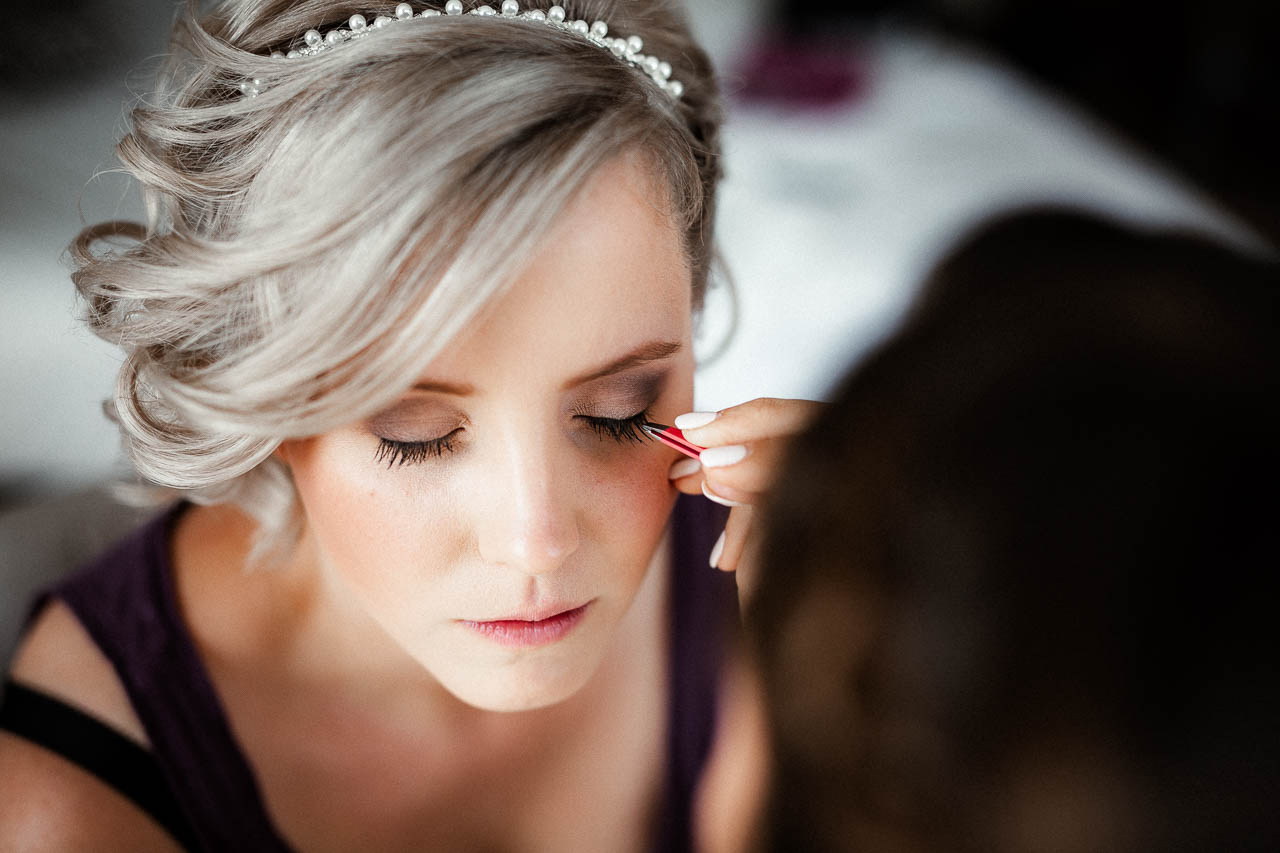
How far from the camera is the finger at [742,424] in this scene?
783mm

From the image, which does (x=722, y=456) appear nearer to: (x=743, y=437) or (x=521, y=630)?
(x=743, y=437)

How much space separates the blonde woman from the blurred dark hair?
0.34 m

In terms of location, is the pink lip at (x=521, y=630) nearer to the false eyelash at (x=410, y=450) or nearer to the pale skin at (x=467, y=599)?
the pale skin at (x=467, y=599)

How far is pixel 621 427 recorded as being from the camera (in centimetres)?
77

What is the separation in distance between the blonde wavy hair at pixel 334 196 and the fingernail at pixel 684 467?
8.3 inches

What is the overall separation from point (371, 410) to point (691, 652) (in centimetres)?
62

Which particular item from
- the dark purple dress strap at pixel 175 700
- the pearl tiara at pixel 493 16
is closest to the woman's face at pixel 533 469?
the pearl tiara at pixel 493 16

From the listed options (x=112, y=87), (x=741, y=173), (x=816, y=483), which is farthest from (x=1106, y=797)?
(x=741, y=173)

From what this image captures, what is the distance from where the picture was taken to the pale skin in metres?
0.70

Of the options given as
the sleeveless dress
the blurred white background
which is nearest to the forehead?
the blurred white background

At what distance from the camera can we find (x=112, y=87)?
4.71 ft

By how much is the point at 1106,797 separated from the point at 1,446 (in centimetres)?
169

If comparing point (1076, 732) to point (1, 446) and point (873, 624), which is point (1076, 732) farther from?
point (1, 446)

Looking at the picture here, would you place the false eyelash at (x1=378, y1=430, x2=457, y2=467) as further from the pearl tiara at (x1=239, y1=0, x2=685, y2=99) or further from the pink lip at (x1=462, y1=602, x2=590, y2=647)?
the pearl tiara at (x1=239, y1=0, x2=685, y2=99)
